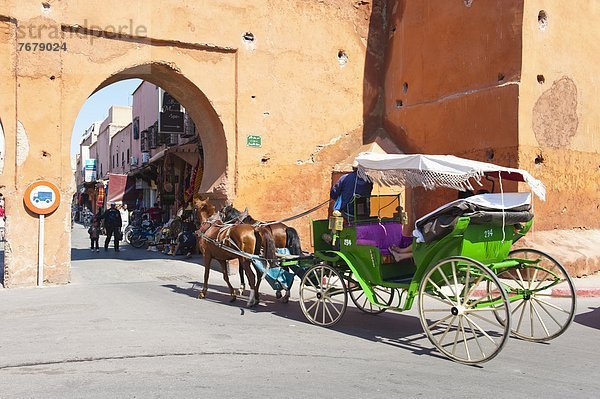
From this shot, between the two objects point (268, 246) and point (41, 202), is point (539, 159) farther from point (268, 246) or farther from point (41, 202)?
point (41, 202)

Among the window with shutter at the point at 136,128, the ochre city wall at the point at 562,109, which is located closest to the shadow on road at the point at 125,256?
the ochre city wall at the point at 562,109

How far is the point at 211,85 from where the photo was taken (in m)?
12.6

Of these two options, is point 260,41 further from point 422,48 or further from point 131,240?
point 131,240

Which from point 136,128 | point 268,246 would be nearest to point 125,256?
point 268,246

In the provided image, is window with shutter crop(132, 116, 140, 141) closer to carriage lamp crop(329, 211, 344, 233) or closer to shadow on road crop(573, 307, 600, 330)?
carriage lamp crop(329, 211, 344, 233)

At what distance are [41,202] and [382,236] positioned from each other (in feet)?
23.0

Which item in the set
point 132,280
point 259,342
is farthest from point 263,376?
point 132,280

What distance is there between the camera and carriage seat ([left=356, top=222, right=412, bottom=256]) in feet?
23.2

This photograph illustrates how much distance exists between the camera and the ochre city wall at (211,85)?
10602 mm

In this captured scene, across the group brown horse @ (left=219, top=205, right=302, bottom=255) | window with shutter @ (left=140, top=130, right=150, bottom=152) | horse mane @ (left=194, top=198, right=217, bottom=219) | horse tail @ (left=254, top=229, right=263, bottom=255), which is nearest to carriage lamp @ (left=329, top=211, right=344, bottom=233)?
horse tail @ (left=254, top=229, right=263, bottom=255)

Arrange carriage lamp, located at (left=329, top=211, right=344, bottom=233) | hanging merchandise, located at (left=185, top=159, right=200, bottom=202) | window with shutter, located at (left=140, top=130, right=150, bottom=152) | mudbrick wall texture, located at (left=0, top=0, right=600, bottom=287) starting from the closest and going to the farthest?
carriage lamp, located at (left=329, top=211, right=344, bottom=233)
mudbrick wall texture, located at (left=0, top=0, right=600, bottom=287)
hanging merchandise, located at (left=185, top=159, right=200, bottom=202)
window with shutter, located at (left=140, top=130, right=150, bottom=152)

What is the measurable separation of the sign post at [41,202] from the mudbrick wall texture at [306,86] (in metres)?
0.18

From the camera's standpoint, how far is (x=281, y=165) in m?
13.4

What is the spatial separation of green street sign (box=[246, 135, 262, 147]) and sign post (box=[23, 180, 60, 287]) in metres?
4.45
